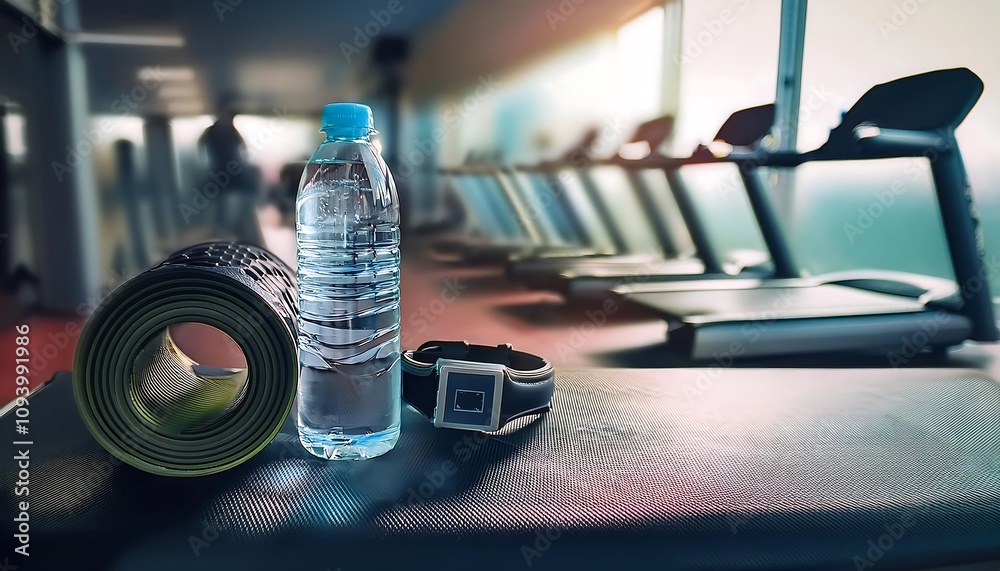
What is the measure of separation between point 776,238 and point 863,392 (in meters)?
0.72

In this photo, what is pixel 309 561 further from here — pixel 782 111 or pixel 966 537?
pixel 782 111

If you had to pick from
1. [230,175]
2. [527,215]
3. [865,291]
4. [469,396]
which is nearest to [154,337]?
[469,396]

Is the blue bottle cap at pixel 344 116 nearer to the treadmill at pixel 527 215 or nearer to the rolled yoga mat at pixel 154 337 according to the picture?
the rolled yoga mat at pixel 154 337

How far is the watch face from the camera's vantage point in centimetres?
100

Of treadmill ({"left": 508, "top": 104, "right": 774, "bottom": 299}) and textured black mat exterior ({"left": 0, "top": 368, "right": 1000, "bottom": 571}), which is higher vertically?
treadmill ({"left": 508, "top": 104, "right": 774, "bottom": 299})

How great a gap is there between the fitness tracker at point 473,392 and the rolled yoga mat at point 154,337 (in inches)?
10.5

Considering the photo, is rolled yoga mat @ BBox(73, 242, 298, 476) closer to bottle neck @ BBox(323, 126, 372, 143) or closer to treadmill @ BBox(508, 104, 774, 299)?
bottle neck @ BBox(323, 126, 372, 143)

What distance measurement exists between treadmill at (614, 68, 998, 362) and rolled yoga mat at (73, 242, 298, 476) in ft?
3.23

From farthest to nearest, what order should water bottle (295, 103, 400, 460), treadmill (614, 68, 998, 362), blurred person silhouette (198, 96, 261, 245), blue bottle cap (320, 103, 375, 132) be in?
treadmill (614, 68, 998, 362) → blurred person silhouette (198, 96, 261, 245) → water bottle (295, 103, 400, 460) → blue bottle cap (320, 103, 375, 132)

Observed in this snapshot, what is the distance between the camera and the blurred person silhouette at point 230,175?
1.30m

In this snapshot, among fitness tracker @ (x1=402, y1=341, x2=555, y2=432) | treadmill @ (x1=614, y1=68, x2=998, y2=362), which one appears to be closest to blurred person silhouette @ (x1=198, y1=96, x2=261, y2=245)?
fitness tracker @ (x1=402, y1=341, x2=555, y2=432)

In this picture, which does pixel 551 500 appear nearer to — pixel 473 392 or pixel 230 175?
pixel 473 392

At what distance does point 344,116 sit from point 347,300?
35 centimetres

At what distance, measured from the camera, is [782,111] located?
1.70m
